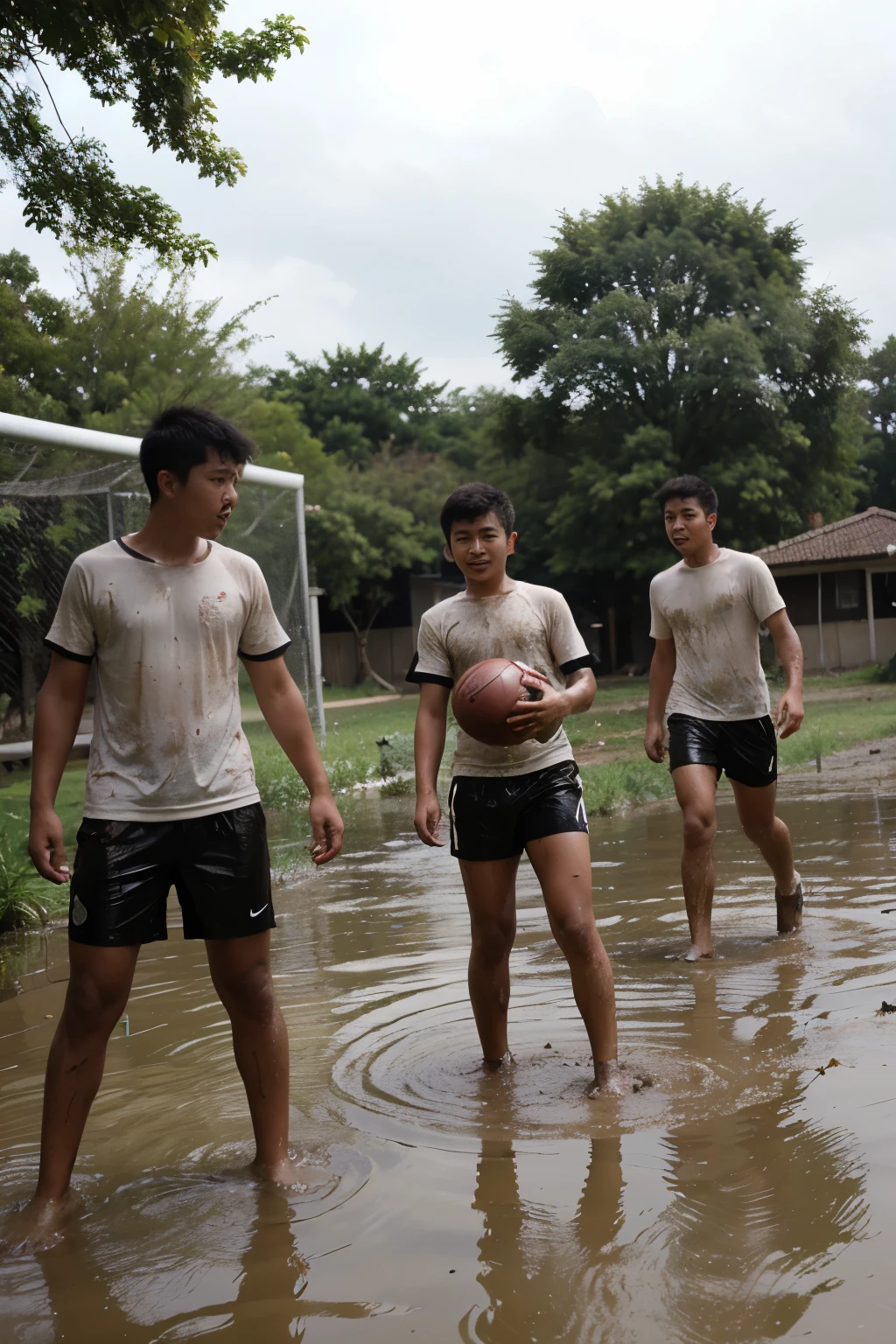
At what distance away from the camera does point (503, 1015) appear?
4.57 m

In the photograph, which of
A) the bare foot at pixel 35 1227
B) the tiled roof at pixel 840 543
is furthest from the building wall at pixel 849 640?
the bare foot at pixel 35 1227

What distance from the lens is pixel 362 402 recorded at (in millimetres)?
51625

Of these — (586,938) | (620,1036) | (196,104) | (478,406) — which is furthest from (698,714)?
(478,406)

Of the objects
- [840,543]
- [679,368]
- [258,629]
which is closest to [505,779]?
[258,629]

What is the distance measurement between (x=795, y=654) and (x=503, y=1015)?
2502 millimetres

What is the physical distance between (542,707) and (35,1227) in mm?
2046

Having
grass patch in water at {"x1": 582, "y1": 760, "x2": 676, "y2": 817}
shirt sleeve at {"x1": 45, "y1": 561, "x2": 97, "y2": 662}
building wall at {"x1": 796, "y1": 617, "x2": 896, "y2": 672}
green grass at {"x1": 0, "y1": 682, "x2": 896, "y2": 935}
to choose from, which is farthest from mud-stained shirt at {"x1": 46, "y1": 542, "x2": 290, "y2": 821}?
building wall at {"x1": 796, "y1": 617, "x2": 896, "y2": 672}

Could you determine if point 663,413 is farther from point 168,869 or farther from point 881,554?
point 168,869

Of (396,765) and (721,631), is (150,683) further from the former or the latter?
(396,765)

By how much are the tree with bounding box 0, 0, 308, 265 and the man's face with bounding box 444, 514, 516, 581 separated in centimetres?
709

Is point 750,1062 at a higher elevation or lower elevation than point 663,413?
lower

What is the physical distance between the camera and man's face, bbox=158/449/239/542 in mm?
3633

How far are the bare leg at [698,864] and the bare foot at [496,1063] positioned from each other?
160 cm

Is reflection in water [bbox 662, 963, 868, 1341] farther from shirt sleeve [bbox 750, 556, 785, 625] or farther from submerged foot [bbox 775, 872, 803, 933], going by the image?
shirt sleeve [bbox 750, 556, 785, 625]
